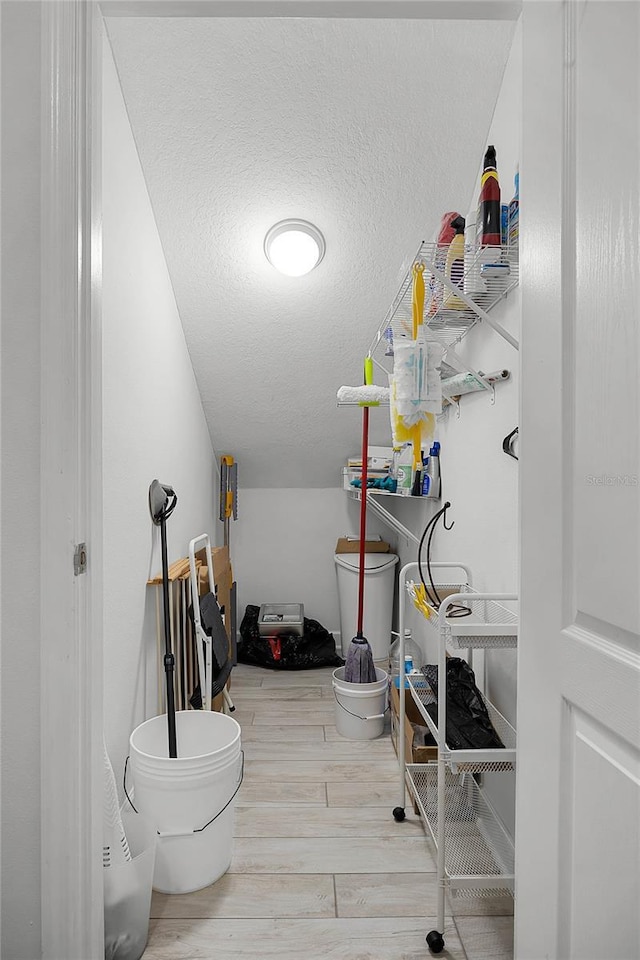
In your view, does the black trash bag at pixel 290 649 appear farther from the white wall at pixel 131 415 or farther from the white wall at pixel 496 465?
the white wall at pixel 496 465

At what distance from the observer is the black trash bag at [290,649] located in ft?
11.9

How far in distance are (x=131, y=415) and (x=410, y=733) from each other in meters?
1.37

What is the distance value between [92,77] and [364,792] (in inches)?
85.4

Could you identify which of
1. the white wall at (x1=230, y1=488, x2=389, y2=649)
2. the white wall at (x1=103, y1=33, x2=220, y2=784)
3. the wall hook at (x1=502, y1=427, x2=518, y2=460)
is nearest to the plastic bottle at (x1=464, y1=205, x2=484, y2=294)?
the wall hook at (x1=502, y1=427, x2=518, y2=460)

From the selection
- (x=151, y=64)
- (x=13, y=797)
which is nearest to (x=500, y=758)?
(x=13, y=797)

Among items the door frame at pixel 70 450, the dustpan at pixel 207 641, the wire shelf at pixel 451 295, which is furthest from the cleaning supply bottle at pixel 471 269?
the dustpan at pixel 207 641

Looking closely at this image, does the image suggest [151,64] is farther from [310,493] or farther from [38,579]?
[310,493]

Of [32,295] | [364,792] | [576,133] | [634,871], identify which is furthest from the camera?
[364,792]

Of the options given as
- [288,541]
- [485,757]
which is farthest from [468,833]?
[288,541]

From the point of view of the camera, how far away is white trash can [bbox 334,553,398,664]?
3.58 m

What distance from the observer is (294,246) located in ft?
7.87

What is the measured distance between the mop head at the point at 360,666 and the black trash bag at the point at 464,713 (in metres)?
0.76

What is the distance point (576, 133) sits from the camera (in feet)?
2.82

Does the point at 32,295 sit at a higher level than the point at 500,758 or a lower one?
higher
